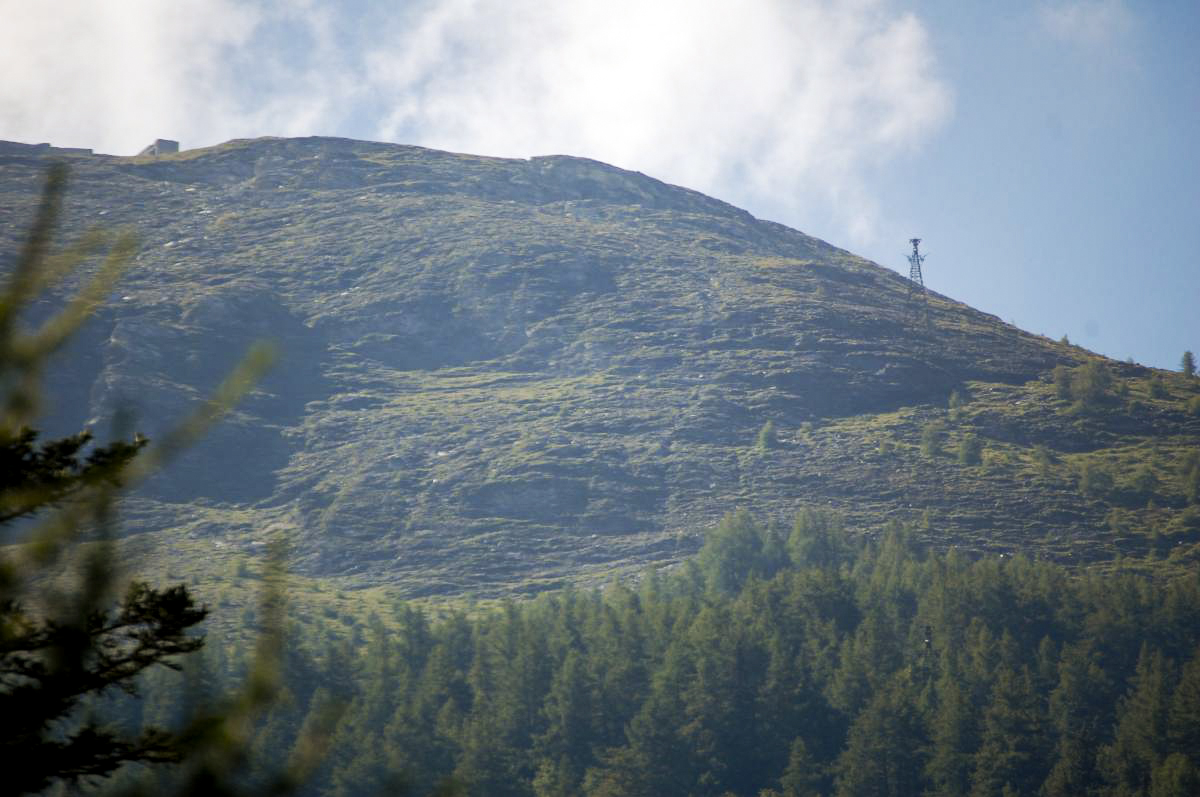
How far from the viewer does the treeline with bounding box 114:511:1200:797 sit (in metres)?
76.1

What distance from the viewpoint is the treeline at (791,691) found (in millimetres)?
76125

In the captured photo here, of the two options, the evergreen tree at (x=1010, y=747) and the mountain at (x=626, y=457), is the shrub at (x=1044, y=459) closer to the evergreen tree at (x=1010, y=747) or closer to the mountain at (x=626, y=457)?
the mountain at (x=626, y=457)

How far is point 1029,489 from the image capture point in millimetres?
151500

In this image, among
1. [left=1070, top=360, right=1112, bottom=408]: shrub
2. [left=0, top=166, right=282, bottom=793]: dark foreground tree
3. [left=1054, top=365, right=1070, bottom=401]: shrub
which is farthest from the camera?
[left=1054, top=365, right=1070, bottom=401]: shrub

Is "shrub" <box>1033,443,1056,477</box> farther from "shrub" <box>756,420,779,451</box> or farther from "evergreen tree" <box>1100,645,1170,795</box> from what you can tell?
"evergreen tree" <box>1100,645,1170,795</box>

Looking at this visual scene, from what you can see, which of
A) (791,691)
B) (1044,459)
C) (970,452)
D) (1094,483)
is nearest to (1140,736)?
(791,691)

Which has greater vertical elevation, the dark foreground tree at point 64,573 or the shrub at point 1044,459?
the shrub at point 1044,459

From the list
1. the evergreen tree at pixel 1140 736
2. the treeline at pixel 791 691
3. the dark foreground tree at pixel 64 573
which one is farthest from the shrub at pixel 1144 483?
the dark foreground tree at pixel 64 573

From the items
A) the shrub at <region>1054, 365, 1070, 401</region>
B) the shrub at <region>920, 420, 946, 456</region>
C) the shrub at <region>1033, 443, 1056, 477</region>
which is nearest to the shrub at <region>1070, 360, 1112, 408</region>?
the shrub at <region>1054, 365, 1070, 401</region>

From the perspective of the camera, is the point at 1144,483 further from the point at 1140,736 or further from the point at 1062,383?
the point at 1140,736

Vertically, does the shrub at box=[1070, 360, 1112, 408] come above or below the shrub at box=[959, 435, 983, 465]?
above

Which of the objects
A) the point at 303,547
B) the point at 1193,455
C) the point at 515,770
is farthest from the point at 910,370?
the point at 515,770

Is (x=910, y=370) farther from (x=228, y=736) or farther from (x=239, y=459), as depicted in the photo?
(x=228, y=736)

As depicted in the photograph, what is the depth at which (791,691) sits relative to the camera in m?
88.1
